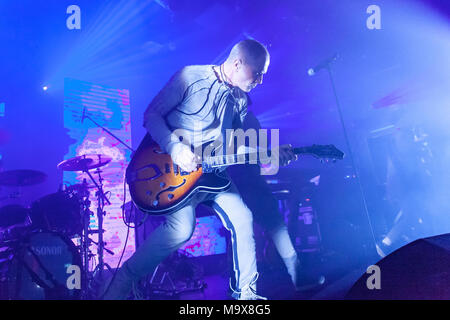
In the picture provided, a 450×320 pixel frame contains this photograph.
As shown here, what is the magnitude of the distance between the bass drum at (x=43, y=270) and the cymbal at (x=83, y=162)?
40.5 inches

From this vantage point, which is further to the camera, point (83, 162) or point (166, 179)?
point (83, 162)

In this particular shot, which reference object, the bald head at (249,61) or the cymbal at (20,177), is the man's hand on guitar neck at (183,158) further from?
the cymbal at (20,177)

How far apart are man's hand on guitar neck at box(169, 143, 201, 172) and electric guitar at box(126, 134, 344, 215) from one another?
0.39ft

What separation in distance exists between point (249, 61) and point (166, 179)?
1237mm

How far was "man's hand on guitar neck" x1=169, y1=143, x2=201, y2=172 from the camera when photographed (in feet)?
6.82

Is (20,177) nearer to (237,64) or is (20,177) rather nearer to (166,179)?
(166,179)

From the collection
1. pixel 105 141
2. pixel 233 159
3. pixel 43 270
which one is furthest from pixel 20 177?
pixel 233 159

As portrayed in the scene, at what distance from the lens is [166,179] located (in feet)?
7.19

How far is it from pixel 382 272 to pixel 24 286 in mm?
3130

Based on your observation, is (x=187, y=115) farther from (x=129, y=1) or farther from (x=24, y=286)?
(x=129, y=1)

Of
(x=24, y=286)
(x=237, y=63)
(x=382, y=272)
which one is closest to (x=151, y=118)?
(x=237, y=63)

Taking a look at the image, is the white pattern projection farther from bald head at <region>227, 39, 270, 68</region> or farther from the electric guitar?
bald head at <region>227, 39, 270, 68</region>

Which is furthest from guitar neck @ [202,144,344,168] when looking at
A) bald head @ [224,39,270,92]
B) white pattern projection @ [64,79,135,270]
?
white pattern projection @ [64,79,135,270]

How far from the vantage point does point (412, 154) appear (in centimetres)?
521
